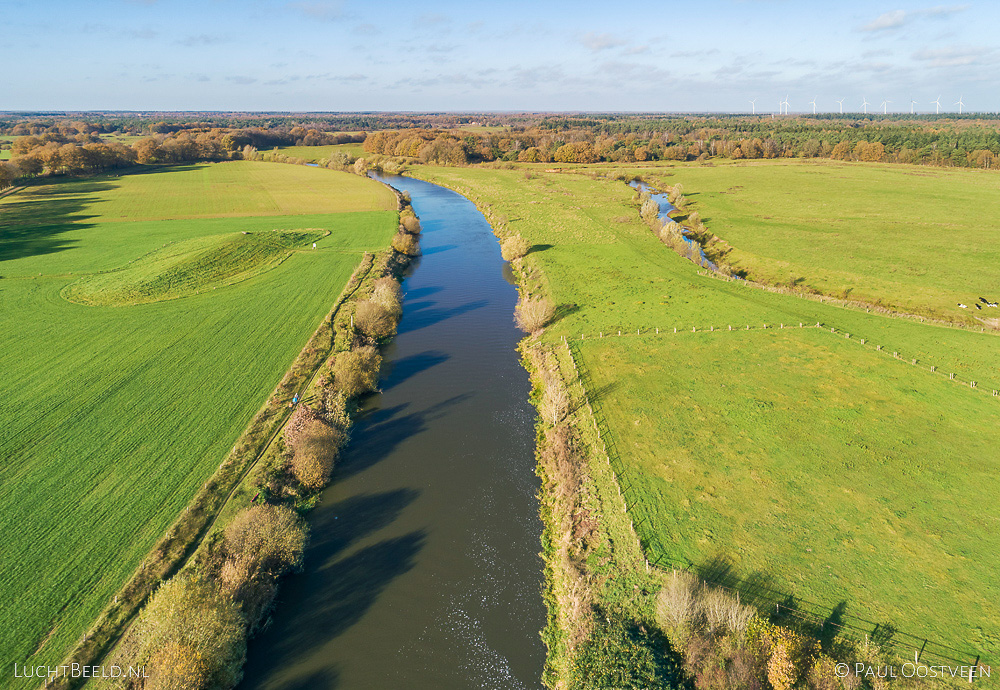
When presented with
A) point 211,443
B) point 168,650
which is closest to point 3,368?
point 211,443

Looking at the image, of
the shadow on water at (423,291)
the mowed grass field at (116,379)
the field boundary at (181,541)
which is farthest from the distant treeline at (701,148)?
the field boundary at (181,541)

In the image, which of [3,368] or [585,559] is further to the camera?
[3,368]

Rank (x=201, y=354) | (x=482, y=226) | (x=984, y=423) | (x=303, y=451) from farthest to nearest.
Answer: (x=482, y=226) < (x=201, y=354) < (x=984, y=423) < (x=303, y=451)

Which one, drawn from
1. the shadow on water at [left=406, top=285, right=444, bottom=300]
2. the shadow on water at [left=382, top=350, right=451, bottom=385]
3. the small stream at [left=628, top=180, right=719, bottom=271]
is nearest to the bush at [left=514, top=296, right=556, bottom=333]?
the shadow on water at [left=382, top=350, right=451, bottom=385]

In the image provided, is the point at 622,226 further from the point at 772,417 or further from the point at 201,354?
the point at 201,354

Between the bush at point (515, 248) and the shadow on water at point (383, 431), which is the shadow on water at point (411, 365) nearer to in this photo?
the shadow on water at point (383, 431)

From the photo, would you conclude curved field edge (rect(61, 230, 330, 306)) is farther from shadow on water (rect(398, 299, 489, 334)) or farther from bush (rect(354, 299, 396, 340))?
shadow on water (rect(398, 299, 489, 334))

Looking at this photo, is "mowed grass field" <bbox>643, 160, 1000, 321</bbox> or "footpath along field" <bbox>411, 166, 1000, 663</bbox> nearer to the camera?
"footpath along field" <bbox>411, 166, 1000, 663</bbox>
